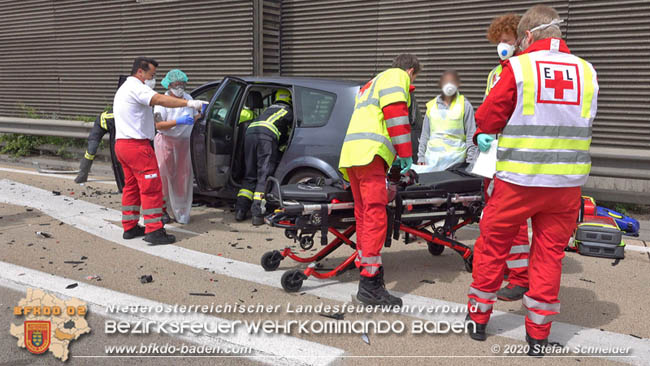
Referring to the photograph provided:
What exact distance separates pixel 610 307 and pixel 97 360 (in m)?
3.64

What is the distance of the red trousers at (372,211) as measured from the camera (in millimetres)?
3852

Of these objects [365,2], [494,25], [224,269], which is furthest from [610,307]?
[365,2]

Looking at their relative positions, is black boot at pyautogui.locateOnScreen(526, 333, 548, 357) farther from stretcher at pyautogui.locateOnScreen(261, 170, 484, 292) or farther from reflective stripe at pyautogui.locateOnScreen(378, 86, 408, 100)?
reflective stripe at pyautogui.locateOnScreen(378, 86, 408, 100)

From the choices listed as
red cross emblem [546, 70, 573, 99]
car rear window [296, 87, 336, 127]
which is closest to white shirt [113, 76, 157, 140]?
car rear window [296, 87, 336, 127]

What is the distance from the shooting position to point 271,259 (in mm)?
4695

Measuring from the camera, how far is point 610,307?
13.0 feet

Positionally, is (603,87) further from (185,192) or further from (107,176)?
(107,176)

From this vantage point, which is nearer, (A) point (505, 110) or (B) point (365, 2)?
(A) point (505, 110)

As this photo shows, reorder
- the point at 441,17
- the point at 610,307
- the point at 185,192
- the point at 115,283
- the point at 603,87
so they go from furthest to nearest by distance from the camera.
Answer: the point at 441,17
the point at 603,87
the point at 185,192
the point at 115,283
the point at 610,307

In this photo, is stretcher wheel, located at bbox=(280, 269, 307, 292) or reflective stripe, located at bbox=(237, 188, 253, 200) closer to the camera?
stretcher wheel, located at bbox=(280, 269, 307, 292)

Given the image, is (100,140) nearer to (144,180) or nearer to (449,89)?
(144,180)

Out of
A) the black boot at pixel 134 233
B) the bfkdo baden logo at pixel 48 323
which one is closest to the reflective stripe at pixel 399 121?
the bfkdo baden logo at pixel 48 323

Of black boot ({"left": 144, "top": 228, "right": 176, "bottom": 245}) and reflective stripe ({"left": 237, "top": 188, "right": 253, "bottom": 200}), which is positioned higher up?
reflective stripe ({"left": 237, "top": 188, "right": 253, "bottom": 200})

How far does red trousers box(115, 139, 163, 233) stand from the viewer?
555cm
